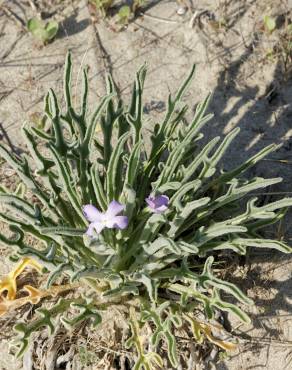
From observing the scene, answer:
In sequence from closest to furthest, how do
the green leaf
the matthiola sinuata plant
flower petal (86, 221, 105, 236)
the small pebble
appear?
flower petal (86, 221, 105, 236)
the matthiola sinuata plant
the green leaf
the small pebble

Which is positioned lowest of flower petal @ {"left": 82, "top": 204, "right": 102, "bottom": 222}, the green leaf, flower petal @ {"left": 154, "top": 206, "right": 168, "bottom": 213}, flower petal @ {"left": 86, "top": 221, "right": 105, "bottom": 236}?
the green leaf

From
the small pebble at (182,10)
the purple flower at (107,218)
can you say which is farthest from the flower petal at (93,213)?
the small pebble at (182,10)

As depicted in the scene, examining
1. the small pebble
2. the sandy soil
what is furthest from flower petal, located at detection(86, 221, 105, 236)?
the small pebble

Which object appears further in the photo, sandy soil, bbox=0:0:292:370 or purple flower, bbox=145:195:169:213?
sandy soil, bbox=0:0:292:370

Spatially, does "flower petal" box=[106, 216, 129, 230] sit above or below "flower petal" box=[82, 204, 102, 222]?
below

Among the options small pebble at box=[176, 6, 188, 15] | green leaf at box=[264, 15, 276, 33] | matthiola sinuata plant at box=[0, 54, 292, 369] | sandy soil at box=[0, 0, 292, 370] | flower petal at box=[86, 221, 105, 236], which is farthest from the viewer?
small pebble at box=[176, 6, 188, 15]

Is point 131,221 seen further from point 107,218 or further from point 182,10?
point 182,10

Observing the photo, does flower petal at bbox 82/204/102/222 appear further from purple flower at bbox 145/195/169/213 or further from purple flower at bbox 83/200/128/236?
purple flower at bbox 145/195/169/213
